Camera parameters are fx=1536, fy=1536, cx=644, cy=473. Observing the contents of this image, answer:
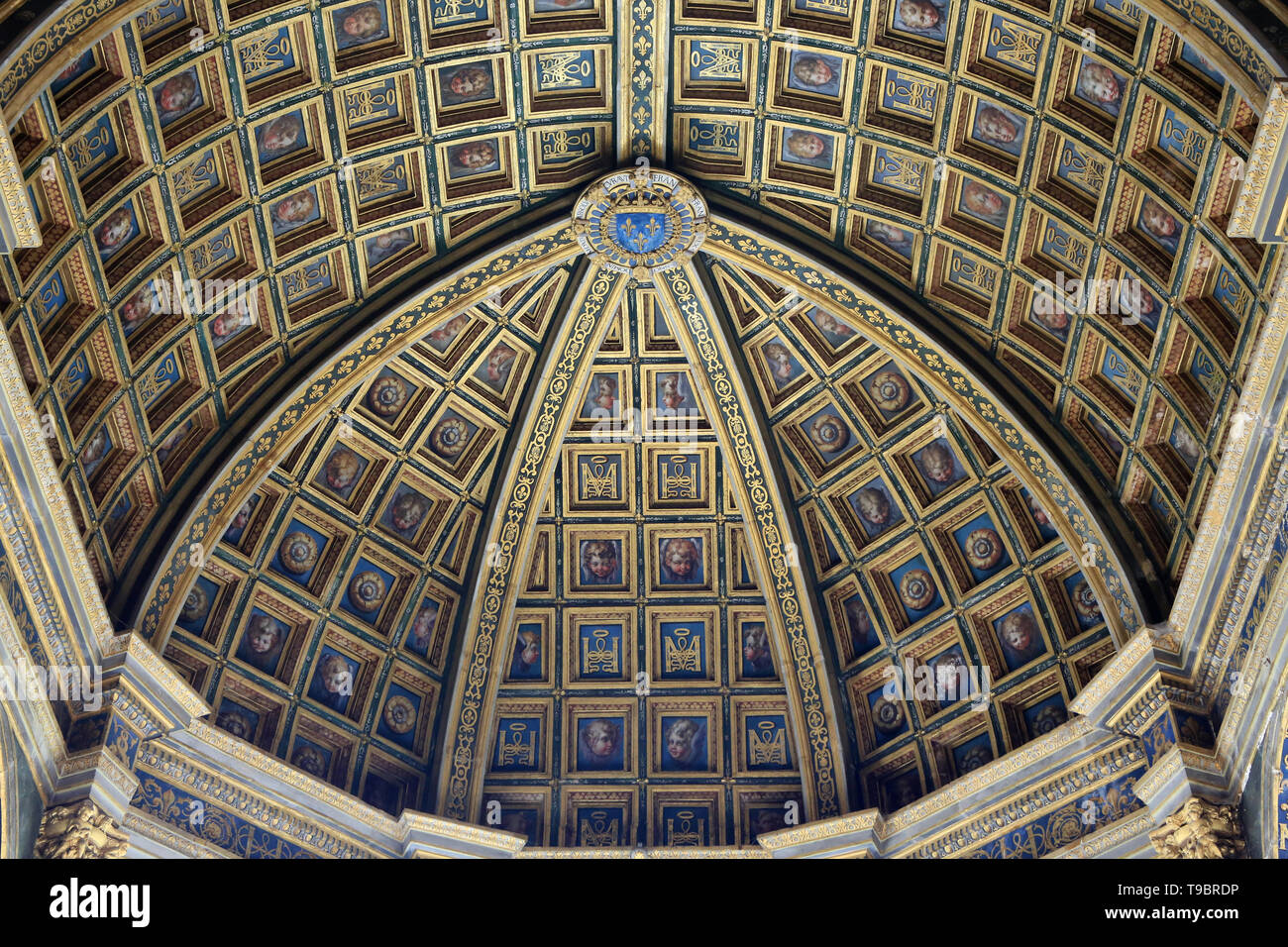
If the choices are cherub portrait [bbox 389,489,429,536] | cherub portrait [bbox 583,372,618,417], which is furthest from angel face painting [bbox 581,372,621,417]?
A: cherub portrait [bbox 389,489,429,536]

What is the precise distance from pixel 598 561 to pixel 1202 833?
12.6 meters

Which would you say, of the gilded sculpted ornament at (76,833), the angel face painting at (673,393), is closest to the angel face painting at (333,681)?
the gilded sculpted ornament at (76,833)

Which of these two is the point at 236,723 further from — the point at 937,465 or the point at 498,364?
the point at 937,465

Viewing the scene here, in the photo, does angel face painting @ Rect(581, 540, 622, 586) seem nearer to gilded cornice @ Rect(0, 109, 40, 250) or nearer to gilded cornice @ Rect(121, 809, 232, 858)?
gilded cornice @ Rect(121, 809, 232, 858)

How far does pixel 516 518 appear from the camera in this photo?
27.7 meters

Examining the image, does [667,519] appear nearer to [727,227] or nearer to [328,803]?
[727,227]

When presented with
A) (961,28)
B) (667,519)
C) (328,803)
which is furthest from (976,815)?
(961,28)

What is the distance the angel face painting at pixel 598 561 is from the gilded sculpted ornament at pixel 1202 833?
11.8 m

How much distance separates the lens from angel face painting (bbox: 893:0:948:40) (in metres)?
21.5

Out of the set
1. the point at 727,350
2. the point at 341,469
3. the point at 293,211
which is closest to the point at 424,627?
the point at 341,469

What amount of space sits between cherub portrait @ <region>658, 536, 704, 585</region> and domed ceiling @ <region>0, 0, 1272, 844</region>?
0.06m

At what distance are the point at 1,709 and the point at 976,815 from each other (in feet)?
44.9

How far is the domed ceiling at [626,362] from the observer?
2038cm

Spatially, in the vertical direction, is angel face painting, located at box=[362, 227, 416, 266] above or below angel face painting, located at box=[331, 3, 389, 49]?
below
